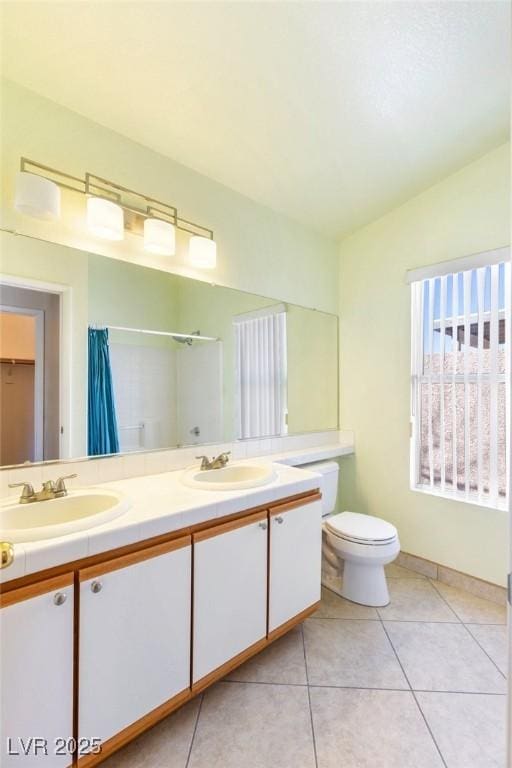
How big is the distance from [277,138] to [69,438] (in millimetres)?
1742

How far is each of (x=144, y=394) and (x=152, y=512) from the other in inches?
28.1

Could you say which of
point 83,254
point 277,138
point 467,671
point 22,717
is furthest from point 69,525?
point 277,138

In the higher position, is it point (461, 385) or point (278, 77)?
point (278, 77)

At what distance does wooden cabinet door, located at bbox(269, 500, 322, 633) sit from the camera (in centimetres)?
150

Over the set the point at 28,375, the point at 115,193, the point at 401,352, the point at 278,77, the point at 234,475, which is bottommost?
the point at 234,475

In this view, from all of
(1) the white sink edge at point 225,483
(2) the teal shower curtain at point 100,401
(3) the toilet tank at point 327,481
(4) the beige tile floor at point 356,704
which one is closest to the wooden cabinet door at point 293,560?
(1) the white sink edge at point 225,483

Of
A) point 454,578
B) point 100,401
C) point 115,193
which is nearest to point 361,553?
point 454,578

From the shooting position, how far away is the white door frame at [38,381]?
140 centimetres

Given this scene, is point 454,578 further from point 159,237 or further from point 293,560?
point 159,237

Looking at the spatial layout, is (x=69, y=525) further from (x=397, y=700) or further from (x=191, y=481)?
(x=397, y=700)

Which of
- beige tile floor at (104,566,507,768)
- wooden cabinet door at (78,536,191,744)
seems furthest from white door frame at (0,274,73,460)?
beige tile floor at (104,566,507,768)

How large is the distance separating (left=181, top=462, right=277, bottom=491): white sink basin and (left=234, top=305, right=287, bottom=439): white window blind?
33cm

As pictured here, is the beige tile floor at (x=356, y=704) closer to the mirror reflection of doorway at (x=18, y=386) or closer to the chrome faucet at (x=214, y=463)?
the chrome faucet at (x=214, y=463)

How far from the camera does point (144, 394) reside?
173 cm
